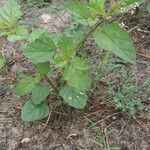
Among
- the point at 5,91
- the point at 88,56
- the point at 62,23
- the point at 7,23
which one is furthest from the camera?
the point at 62,23

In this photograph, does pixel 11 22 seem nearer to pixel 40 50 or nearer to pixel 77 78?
pixel 40 50

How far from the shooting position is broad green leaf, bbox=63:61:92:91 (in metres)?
1.69

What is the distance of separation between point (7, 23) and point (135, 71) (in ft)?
2.65

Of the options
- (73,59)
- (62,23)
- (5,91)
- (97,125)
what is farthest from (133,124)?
(62,23)

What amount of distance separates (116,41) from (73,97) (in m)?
0.42

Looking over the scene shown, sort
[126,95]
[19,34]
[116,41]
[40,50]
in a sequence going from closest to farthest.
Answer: [116,41], [40,50], [19,34], [126,95]

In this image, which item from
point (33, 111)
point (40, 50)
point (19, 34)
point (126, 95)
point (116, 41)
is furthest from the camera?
point (126, 95)

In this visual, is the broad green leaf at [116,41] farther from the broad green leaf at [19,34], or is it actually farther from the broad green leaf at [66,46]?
the broad green leaf at [19,34]

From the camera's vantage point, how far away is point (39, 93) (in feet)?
6.17

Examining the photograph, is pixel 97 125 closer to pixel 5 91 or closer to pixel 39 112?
pixel 39 112

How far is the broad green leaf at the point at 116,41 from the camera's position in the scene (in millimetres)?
1552

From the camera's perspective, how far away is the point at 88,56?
2309 millimetres

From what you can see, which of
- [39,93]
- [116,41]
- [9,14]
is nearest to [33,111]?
[39,93]

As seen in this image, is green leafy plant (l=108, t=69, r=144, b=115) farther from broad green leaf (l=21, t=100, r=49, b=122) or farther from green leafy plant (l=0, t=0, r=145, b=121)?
broad green leaf (l=21, t=100, r=49, b=122)
